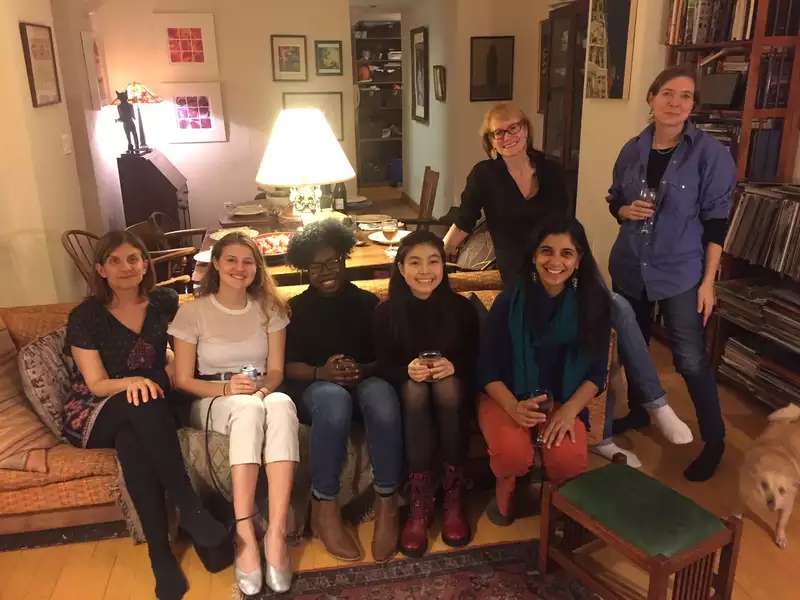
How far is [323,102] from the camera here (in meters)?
5.39

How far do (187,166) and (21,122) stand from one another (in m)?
2.41

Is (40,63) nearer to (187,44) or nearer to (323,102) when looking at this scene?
(187,44)

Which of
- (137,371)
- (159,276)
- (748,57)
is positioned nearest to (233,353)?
(137,371)

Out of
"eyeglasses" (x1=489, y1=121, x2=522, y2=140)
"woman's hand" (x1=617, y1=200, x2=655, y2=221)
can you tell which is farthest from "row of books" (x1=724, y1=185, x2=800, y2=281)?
"eyeglasses" (x1=489, y1=121, x2=522, y2=140)

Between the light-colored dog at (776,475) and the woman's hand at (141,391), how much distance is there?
1791 millimetres

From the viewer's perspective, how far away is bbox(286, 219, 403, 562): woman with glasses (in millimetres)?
1978

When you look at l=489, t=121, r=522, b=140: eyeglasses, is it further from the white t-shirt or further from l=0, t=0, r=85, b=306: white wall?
l=0, t=0, r=85, b=306: white wall

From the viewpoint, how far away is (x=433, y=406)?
2029 millimetres

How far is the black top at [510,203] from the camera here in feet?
7.50

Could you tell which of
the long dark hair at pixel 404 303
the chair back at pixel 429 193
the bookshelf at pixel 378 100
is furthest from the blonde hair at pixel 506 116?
the bookshelf at pixel 378 100

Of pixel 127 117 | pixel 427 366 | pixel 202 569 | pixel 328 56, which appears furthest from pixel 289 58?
pixel 202 569

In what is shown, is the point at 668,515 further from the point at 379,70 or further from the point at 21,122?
the point at 379,70

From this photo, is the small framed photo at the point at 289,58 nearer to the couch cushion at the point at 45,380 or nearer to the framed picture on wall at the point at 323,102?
the framed picture on wall at the point at 323,102

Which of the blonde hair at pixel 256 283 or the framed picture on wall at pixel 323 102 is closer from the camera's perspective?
the blonde hair at pixel 256 283
